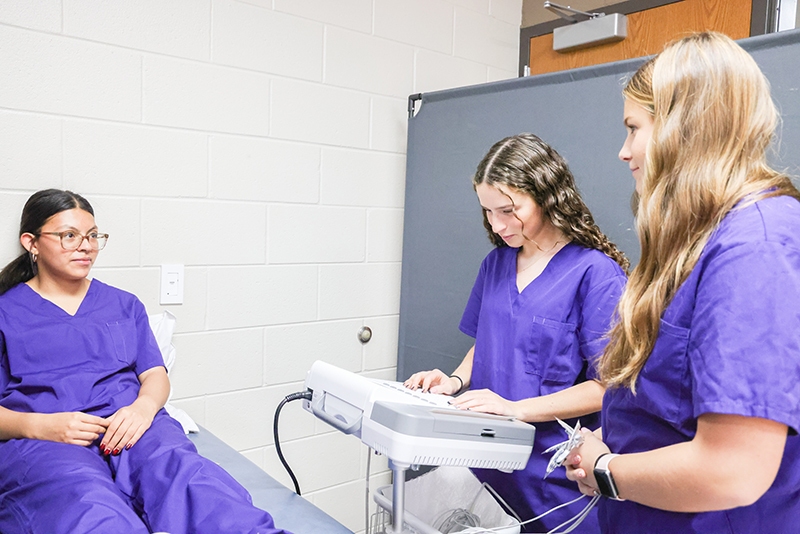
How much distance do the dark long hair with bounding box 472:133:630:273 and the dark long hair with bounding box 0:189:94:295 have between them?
1112 millimetres

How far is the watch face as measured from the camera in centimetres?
86

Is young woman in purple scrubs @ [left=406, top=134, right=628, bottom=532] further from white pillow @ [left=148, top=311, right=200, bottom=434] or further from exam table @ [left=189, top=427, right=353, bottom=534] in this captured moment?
white pillow @ [left=148, top=311, right=200, bottom=434]

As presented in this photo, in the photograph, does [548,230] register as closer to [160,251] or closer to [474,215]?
[474,215]

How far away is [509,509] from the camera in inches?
54.1

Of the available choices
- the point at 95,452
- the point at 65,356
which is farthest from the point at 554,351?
the point at 65,356

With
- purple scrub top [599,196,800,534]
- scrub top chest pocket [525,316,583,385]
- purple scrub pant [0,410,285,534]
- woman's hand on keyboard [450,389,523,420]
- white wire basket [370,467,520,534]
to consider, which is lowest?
white wire basket [370,467,520,534]

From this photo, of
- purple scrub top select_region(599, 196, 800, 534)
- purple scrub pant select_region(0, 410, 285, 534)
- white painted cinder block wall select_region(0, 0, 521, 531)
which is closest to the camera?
purple scrub top select_region(599, 196, 800, 534)

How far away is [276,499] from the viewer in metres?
1.45

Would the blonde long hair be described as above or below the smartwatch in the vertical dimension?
above

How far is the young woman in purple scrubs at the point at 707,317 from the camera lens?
0.70 meters

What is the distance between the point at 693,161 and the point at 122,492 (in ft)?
4.24

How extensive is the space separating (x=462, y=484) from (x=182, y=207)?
1203 mm

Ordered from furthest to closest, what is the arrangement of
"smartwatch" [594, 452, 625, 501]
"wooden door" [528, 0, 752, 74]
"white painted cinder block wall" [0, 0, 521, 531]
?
"wooden door" [528, 0, 752, 74] → "white painted cinder block wall" [0, 0, 521, 531] → "smartwatch" [594, 452, 625, 501]

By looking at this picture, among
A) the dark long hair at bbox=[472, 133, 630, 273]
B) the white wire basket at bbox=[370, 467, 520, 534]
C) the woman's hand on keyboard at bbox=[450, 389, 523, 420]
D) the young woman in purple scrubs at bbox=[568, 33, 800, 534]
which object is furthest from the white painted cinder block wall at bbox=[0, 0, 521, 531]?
the young woman in purple scrubs at bbox=[568, 33, 800, 534]
